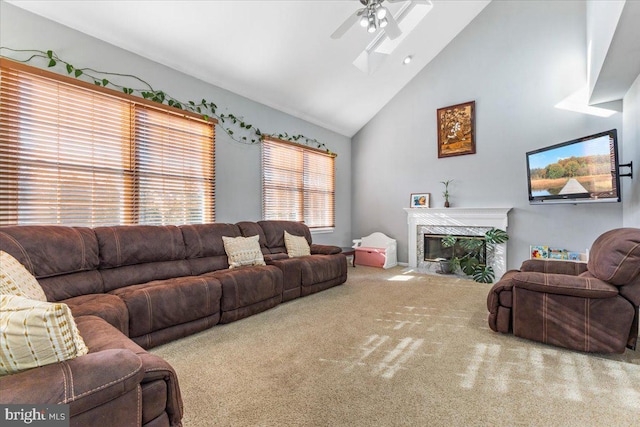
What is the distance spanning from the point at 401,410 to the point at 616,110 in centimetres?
475

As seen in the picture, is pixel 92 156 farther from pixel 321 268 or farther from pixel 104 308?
pixel 321 268

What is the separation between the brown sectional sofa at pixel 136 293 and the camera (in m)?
0.94

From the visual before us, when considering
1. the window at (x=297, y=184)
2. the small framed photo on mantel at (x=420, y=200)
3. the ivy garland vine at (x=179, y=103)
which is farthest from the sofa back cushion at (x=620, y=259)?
the ivy garland vine at (x=179, y=103)

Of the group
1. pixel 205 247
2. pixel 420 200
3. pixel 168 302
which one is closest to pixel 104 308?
pixel 168 302

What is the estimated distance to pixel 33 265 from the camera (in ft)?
6.92

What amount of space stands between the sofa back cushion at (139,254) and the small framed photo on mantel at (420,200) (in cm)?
421

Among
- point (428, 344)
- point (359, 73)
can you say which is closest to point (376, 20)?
point (359, 73)

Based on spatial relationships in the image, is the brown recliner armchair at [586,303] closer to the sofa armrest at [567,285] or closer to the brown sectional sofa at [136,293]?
the sofa armrest at [567,285]

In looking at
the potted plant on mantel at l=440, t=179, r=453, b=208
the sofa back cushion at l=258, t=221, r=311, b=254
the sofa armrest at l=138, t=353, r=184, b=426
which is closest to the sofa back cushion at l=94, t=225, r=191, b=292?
the sofa back cushion at l=258, t=221, r=311, b=254

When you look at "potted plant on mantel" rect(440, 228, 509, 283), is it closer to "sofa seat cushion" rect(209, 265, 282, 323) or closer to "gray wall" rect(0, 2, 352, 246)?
"gray wall" rect(0, 2, 352, 246)

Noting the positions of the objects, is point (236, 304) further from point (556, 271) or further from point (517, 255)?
point (517, 255)

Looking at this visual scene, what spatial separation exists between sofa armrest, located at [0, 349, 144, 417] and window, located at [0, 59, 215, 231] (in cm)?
233

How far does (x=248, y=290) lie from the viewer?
3.00 meters

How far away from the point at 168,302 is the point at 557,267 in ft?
12.1
